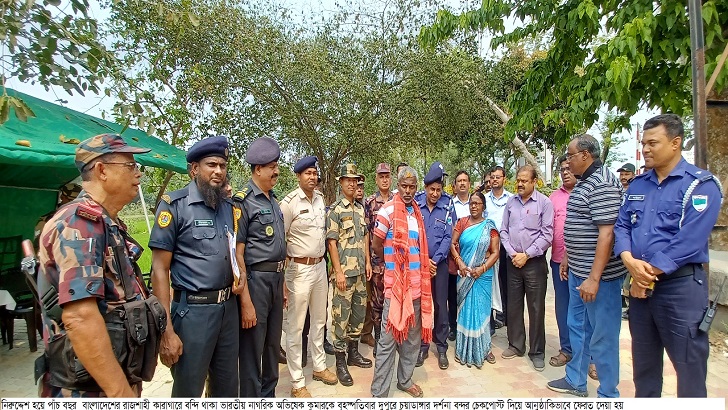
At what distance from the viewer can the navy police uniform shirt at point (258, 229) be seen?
297 cm

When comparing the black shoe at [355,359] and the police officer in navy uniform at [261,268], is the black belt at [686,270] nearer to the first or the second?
the police officer in navy uniform at [261,268]

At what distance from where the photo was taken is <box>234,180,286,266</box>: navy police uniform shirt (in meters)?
2.97

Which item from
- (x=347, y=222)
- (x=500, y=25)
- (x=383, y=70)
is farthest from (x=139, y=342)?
(x=383, y=70)

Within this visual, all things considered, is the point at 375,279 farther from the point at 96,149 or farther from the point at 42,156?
the point at 42,156

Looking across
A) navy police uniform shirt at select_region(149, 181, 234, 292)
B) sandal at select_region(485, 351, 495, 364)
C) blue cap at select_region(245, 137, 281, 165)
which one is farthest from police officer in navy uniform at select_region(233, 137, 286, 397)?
sandal at select_region(485, 351, 495, 364)

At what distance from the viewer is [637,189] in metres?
2.61

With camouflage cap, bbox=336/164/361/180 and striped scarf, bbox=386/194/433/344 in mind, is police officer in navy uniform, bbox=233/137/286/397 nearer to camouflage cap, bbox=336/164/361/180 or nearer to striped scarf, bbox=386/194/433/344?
striped scarf, bbox=386/194/433/344

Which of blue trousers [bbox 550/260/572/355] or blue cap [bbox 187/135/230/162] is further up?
blue cap [bbox 187/135/230/162]

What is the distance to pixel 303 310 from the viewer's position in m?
3.48

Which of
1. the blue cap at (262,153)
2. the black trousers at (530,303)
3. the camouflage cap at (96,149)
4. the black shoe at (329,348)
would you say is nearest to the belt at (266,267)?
the blue cap at (262,153)

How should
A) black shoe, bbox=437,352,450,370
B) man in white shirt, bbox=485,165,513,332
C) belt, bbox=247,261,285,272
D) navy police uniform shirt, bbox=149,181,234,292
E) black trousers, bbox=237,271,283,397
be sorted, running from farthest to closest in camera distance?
man in white shirt, bbox=485,165,513,332
black shoe, bbox=437,352,450,370
belt, bbox=247,261,285,272
black trousers, bbox=237,271,283,397
navy police uniform shirt, bbox=149,181,234,292

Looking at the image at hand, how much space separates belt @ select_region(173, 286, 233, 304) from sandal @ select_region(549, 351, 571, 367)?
324cm

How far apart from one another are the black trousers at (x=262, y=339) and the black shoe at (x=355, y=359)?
1.04 m

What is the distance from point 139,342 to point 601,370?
3.08 m
